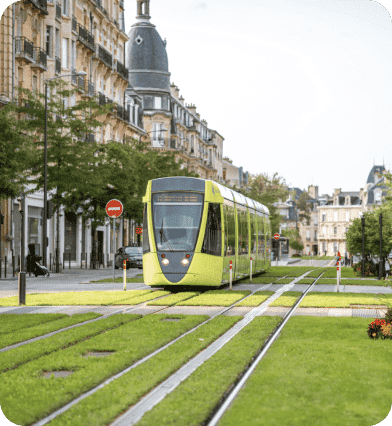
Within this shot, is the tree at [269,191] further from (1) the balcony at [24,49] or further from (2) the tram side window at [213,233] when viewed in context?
(2) the tram side window at [213,233]

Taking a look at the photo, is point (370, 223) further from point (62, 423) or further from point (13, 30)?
point (62, 423)

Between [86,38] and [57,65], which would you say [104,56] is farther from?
[57,65]

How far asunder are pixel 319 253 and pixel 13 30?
121 meters

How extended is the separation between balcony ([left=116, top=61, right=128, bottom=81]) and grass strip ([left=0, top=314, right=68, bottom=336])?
4797cm

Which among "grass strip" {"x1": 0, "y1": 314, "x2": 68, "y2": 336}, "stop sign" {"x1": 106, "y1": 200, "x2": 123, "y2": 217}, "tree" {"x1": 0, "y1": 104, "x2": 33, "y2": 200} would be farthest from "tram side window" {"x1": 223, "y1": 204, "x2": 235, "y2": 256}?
"grass strip" {"x1": 0, "y1": 314, "x2": 68, "y2": 336}

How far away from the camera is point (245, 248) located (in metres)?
28.3

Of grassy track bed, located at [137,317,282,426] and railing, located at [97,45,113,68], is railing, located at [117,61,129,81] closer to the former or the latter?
railing, located at [97,45,113,68]

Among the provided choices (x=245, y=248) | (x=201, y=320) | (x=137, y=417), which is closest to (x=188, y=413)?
(x=137, y=417)

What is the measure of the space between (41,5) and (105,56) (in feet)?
48.0

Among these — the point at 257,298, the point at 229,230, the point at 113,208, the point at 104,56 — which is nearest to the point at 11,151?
the point at 113,208

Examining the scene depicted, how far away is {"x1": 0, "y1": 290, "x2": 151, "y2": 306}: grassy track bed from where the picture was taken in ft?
58.1

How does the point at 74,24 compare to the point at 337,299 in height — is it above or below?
above

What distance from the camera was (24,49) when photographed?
39.6 metres

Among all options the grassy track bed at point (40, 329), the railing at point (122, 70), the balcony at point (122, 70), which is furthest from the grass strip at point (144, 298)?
the railing at point (122, 70)
